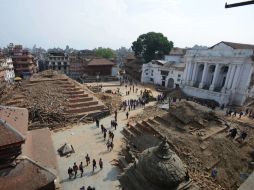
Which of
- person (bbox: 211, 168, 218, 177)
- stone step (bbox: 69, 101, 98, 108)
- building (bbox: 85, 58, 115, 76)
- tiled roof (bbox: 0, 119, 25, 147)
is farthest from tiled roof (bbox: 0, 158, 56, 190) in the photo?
building (bbox: 85, 58, 115, 76)

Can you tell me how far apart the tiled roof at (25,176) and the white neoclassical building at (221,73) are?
31.6 meters

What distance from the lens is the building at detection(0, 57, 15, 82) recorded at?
4353 cm

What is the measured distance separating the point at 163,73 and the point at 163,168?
140 feet

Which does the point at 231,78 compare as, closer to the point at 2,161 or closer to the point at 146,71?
the point at 146,71

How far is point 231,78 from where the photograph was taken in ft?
101

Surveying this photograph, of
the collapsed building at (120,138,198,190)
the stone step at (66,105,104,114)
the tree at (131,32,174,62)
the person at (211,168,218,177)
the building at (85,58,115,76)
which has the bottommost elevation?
the person at (211,168,218,177)

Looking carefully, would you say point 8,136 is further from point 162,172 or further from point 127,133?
point 127,133

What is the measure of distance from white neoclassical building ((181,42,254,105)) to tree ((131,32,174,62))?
21.1 meters

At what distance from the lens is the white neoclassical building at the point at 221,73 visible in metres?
29.8

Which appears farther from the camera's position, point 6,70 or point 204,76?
point 6,70

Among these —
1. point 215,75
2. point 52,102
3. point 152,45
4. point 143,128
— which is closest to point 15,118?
point 143,128

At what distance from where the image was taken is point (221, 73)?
115ft

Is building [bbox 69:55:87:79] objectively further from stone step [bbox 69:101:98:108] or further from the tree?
stone step [bbox 69:101:98:108]

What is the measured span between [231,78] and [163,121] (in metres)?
18.4
